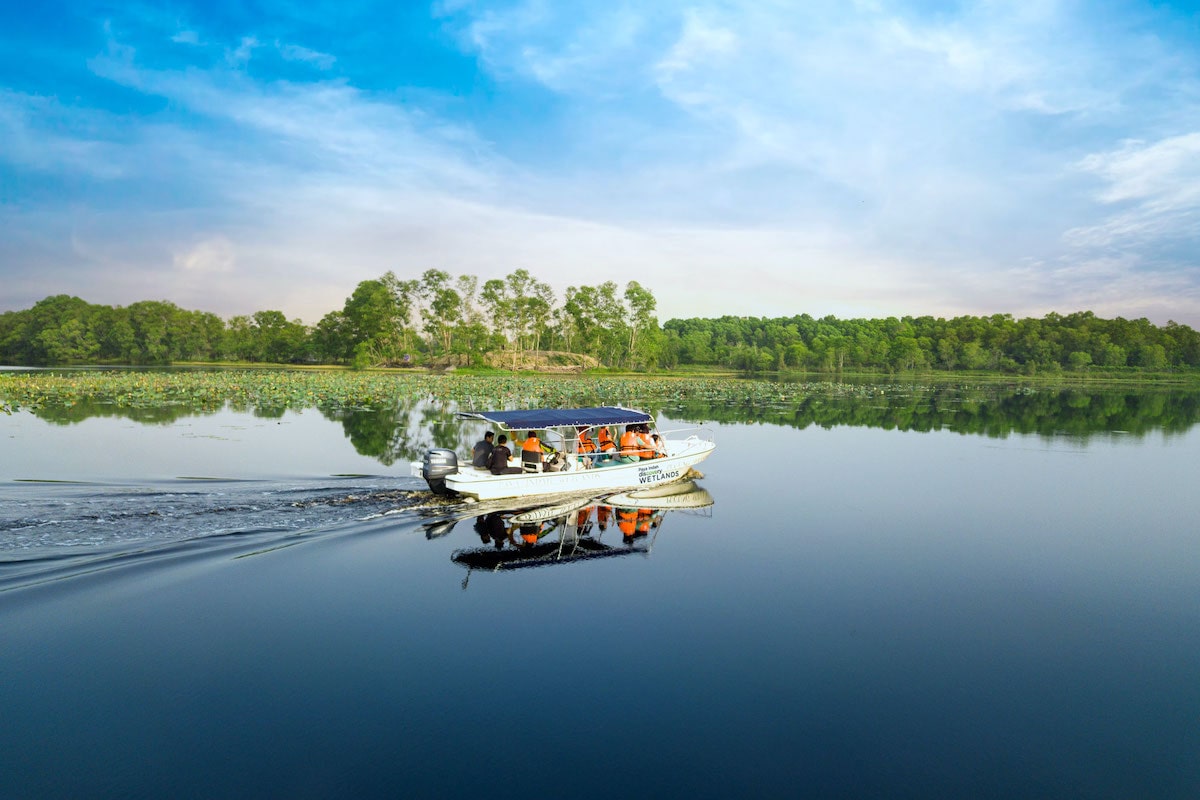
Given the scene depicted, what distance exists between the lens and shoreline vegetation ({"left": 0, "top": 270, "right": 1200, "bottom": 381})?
8825 centimetres

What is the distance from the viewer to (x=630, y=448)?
2048 cm

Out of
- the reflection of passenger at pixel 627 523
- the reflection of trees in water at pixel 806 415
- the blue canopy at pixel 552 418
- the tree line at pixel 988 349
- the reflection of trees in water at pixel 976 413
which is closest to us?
the reflection of passenger at pixel 627 523

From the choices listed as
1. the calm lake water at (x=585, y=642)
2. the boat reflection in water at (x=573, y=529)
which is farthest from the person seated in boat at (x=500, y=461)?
the calm lake water at (x=585, y=642)

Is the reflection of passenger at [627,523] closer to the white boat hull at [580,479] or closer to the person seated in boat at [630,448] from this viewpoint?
the white boat hull at [580,479]

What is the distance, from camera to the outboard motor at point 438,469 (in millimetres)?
16922

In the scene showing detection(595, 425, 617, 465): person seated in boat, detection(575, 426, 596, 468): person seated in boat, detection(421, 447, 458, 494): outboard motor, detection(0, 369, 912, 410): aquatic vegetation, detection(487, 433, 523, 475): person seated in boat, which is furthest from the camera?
detection(0, 369, 912, 410): aquatic vegetation

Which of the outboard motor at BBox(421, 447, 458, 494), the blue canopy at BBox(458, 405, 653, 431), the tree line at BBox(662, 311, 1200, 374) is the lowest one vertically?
the outboard motor at BBox(421, 447, 458, 494)

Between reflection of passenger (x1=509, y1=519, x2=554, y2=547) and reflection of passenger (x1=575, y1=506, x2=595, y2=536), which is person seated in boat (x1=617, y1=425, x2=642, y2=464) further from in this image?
reflection of passenger (x1=509, y1=519, x2=554, y2=547)

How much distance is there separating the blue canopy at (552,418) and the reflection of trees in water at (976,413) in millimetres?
19142

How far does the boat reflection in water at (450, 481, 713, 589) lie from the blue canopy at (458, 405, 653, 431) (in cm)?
213

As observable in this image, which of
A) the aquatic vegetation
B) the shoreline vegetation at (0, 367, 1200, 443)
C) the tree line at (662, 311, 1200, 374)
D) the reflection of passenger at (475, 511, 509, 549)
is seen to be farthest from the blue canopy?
the tree line at (662, 311, 1200, 374)

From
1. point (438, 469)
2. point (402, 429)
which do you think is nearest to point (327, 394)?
point (402, 429)

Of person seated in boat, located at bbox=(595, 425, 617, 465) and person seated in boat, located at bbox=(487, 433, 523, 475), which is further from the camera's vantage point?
person seated in boat, located at bbox=(595, 425, 617, 465)

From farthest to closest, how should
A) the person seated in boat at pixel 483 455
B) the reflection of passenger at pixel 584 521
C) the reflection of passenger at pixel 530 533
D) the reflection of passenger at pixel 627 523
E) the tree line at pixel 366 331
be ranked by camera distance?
the tree line at pixel 366 331 < the person seated in boat at pixel 483 455 < the reflection of passenger at pixel 584 521 < the reflection of passenger at pixel 627 523 < the reflection of passenger at pixel 530 533
